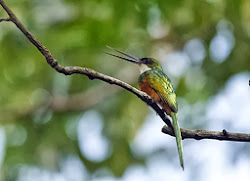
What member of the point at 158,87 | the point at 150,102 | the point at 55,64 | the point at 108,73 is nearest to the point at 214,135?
the point at 150,102

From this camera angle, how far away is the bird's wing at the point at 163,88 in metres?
2.16

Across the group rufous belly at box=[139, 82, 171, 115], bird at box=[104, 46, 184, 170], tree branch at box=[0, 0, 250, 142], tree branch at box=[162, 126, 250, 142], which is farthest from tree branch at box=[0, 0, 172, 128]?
rufous belly at box=[139, 82, 171, 115]

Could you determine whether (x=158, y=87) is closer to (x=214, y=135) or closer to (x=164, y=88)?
(x=164, y=88)

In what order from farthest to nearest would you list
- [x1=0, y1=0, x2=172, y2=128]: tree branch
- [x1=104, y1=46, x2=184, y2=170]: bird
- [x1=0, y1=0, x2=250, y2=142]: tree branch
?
[x1=104, y1=46, x2=184, y2=170]: bird → [x1=0, y1=0, x2=250, y2=142]: tree branch → [x1=0, y1=0, x2=172, y2=128]: tree branch

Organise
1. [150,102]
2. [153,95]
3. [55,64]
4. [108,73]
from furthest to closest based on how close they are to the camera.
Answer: [108,73]
[153,95]
[150,102]
[55,64]

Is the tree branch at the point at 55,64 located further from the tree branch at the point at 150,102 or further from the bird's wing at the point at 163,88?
the bird's wing at the point at 163,88

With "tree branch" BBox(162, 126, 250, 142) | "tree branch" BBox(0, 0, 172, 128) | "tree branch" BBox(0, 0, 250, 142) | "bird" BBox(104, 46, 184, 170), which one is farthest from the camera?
"bird" BBox(104, 46, 184, 170)

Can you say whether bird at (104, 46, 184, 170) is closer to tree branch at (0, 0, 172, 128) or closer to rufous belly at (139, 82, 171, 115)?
rufous belly at (139, 82, 171, 115)

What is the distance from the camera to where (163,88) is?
→ 2443mm

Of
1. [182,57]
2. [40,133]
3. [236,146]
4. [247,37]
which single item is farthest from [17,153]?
[247,37]

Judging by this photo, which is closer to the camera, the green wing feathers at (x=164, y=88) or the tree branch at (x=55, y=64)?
the tree branch at (x=55, y=64)

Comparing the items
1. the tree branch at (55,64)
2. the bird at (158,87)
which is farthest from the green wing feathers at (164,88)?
the tree branch at (55,64)

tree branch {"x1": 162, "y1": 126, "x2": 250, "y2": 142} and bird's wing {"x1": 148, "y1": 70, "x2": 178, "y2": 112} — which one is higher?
bird's wing {"x1": 148, "y1": 70, "x2": 178, "y2": 112}

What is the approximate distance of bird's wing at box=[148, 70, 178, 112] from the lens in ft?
7.09
